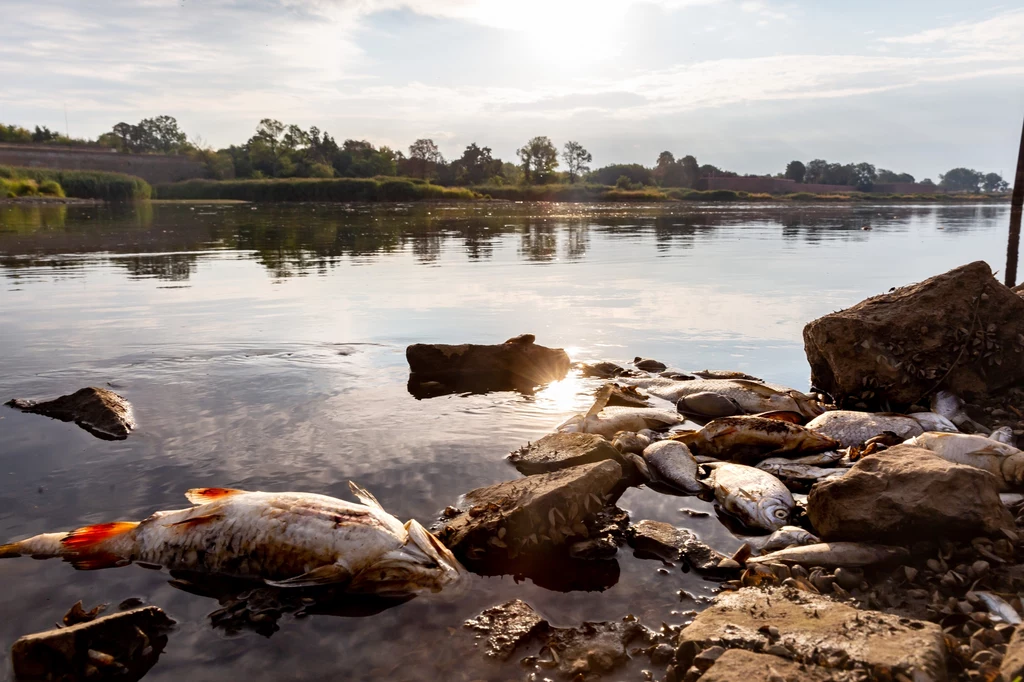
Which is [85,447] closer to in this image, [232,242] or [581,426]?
[581,426]

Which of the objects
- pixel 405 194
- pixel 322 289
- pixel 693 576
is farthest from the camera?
pixel 405 194

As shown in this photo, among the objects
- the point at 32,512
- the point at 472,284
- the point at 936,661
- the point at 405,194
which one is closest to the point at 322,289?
the point at 472,284

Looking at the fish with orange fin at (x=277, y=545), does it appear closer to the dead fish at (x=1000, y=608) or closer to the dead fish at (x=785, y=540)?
the dead fish at (x=785, y=540)

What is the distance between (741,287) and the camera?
1833 cm

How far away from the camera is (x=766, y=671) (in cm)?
326

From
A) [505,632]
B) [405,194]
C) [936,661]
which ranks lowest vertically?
[505,632]

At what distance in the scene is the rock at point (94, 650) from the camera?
3.69 meters

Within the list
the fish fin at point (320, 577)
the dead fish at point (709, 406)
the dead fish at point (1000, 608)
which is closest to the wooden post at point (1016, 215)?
the dead fish at point (709, 406)

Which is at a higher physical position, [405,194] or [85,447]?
[405,194]

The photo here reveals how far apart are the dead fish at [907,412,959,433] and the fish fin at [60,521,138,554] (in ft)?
24.4

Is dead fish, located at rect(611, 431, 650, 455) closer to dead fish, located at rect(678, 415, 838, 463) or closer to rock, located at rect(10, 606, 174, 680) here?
dead fish, located at rect(678, 415, 838, 463)

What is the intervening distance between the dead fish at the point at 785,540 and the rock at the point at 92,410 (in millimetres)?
6260

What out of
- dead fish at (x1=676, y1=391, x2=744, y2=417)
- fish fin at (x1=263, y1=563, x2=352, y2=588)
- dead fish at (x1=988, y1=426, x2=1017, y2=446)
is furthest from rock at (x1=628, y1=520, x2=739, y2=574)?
dead fish at (x1=988, y1=426, x2=1017, y2=446)

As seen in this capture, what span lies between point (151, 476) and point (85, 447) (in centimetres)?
120
